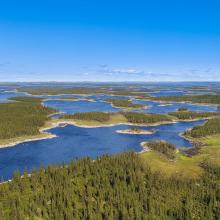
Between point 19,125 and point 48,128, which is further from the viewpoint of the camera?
point 48,128

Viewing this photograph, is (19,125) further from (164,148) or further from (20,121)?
(164,148)

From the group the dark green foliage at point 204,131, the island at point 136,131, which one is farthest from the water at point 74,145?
the dark green foliage at point 204,131

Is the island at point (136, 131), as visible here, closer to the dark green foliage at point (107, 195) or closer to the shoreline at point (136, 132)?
the shoreline at point (136, 132)

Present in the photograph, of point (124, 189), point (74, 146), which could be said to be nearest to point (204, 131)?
point (74, 146)

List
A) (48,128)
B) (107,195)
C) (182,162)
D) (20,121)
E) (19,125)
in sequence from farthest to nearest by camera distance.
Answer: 1. (20,121)
2. (48,128)
3. (19,125)
4. (182,162)
5. (107,195)

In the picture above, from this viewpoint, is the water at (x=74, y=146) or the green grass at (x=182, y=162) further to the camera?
the water at (x=74, y=146)

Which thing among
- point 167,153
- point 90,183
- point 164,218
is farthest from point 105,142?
point 164,218

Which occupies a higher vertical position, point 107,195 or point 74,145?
point 107,195

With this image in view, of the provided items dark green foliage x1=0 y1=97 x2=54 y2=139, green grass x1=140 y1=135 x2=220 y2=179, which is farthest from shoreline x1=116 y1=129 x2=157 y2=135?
dark green foliage x1=0 y1=97 x2=54 y2=139
